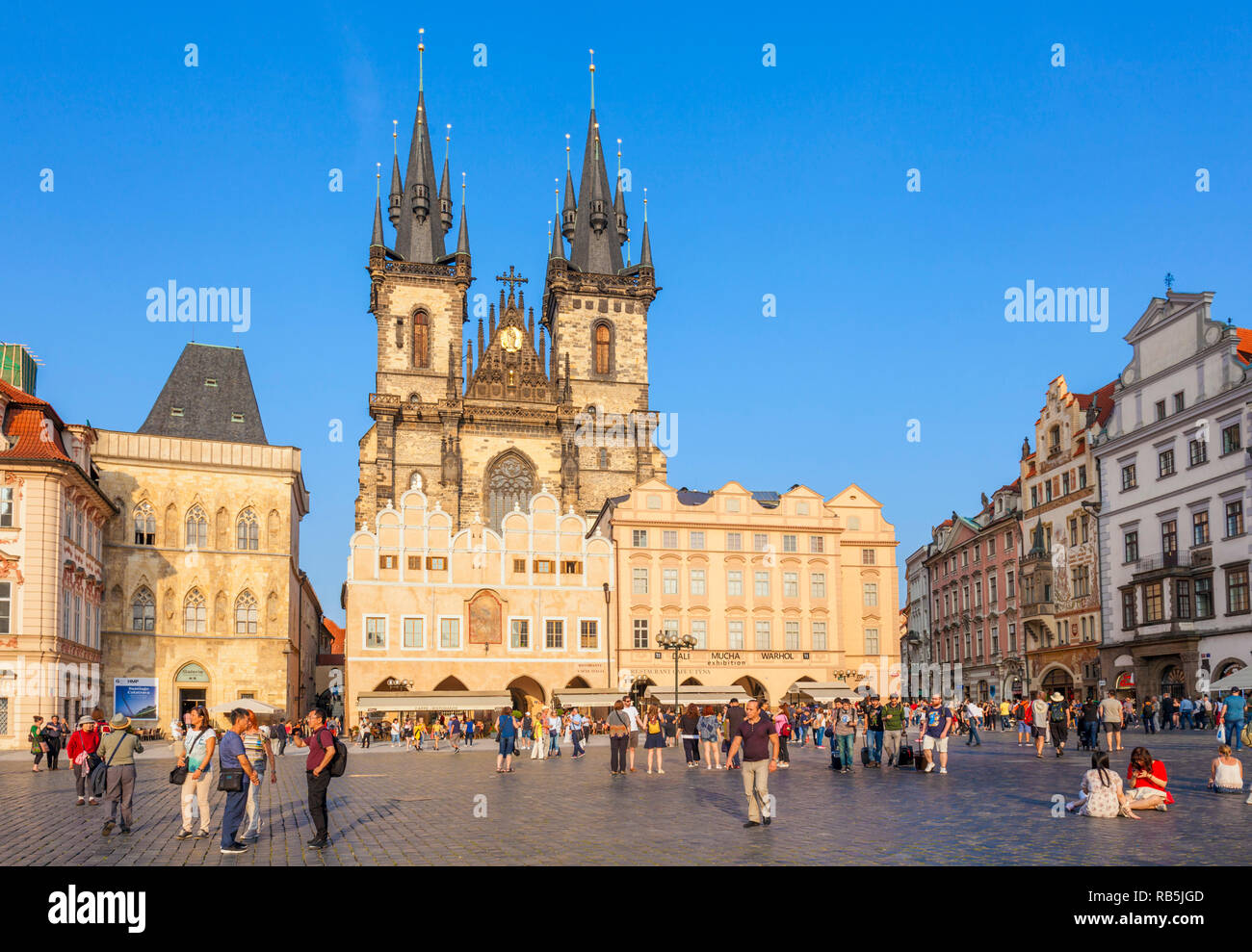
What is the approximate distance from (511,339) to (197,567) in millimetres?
30451

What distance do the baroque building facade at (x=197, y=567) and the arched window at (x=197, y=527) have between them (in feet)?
0.14

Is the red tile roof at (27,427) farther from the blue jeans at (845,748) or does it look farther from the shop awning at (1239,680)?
the shop awning at (1239,680)

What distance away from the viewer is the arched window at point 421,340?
80.3m

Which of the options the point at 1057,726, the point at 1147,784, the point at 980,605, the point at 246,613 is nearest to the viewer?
the point at 1147,784

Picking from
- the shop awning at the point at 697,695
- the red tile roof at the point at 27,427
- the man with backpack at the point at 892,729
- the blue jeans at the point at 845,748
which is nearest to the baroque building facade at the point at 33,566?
the red tile roof at the point at 27,427

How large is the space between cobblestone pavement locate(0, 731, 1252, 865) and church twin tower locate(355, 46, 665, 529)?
48.9 m

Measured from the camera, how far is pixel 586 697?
57.1m

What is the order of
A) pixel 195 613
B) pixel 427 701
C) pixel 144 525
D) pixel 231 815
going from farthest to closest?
pixel 195 613, pixel 144 525, pixel 427 701, pixel 231 815

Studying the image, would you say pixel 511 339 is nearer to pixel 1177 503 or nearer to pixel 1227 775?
pixel 1177 503

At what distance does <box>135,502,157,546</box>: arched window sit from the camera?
56281 millimetres

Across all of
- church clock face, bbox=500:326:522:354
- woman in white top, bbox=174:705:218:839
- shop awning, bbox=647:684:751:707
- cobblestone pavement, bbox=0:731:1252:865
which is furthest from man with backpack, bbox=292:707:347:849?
church clock face, bbox=500:326:522:354

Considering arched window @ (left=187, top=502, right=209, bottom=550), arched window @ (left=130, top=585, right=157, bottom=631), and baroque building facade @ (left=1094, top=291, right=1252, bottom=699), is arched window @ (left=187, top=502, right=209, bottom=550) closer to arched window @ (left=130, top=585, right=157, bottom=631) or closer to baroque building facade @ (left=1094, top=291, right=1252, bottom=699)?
arched window @ (left=130, top=585, right=157, bottom=631)

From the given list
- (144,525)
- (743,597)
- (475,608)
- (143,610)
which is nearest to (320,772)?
(143,610)

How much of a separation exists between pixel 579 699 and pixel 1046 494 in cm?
2494
